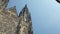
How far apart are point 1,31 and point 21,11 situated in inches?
113

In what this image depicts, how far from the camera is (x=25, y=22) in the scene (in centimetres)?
1048

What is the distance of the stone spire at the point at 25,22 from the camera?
10.1m

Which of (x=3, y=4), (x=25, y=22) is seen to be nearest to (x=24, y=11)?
(x=25, y=22)

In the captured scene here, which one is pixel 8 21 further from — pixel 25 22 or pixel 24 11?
pixel 24 11

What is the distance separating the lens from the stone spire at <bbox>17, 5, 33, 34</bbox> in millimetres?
10109

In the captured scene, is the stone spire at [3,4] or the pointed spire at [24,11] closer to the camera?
the stone spire at [3,4]

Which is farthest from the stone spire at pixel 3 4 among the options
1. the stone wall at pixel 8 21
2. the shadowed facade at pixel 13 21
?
the stone wall at pixel 8 21

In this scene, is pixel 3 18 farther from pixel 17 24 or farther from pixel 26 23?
pixel 26 23

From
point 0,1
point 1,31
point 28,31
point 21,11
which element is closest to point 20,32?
point 28,31

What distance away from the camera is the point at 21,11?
11.4m

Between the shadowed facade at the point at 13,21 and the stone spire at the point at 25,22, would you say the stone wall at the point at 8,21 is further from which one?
the stone spire at the point at 25,22

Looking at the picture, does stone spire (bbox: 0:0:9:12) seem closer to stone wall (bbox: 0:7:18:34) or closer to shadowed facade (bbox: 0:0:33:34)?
shadowed facade (bbox: 0:0:33:34)

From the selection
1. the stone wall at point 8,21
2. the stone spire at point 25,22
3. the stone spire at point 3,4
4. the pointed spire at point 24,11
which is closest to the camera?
the stone wall at point 8,21

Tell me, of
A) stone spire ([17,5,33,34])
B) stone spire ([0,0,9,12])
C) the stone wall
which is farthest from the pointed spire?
stone spire ([0,0,9,12])
